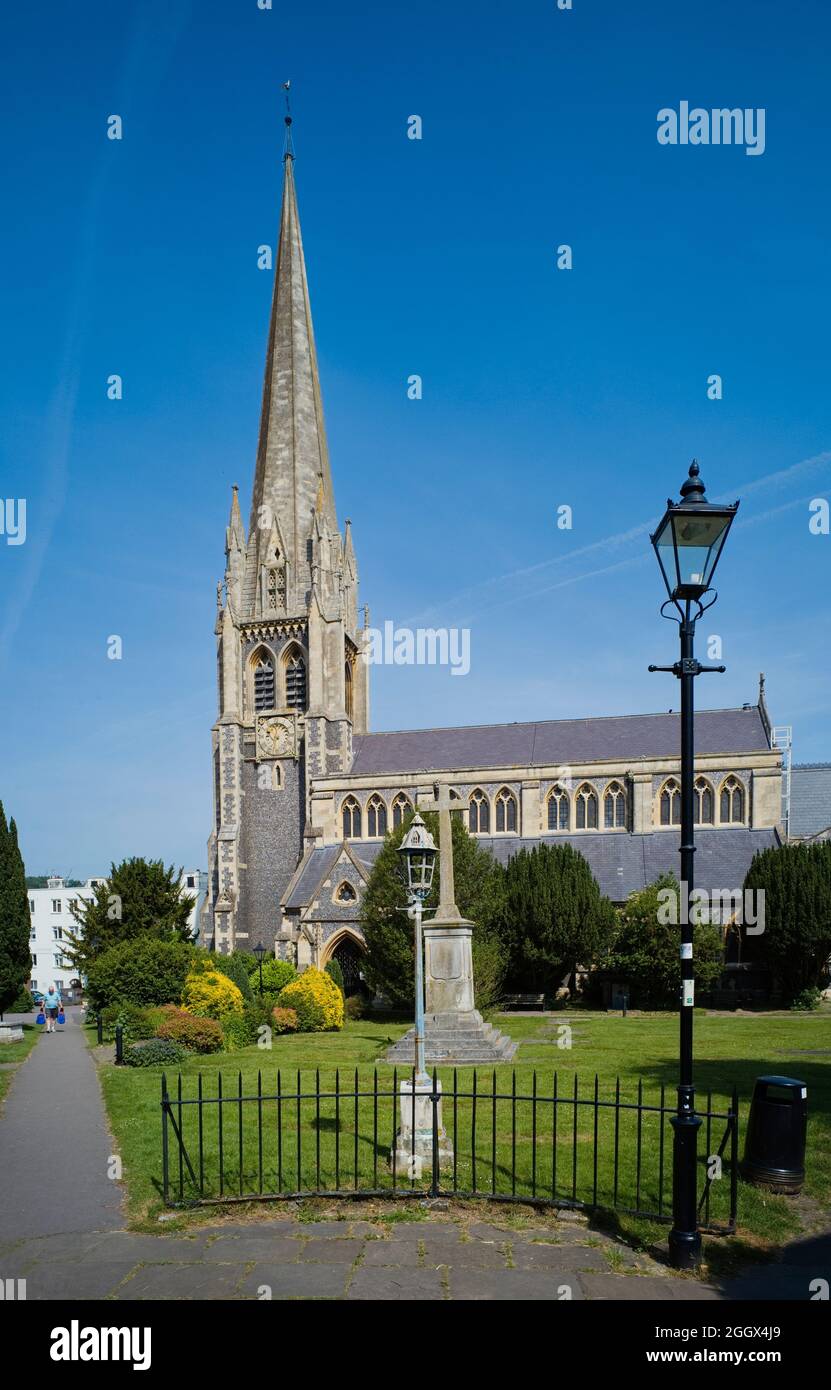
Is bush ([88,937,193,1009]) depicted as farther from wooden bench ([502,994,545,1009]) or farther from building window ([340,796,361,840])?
building window ([340,796,361,840])

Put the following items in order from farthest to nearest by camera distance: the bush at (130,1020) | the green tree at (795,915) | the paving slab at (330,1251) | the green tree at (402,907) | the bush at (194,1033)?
the green tree at (795,915), the green tree at (402,907), the bush at (130,1020), the bush at (194,1033), the paving slab at (330,1251)

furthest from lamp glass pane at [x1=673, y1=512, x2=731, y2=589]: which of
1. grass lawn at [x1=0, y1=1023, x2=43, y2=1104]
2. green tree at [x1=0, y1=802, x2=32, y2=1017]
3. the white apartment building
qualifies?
the white apartment building

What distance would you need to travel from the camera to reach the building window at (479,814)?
48938mm

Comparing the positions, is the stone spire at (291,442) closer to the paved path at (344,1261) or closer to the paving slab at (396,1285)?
the paved path at (344,1261)

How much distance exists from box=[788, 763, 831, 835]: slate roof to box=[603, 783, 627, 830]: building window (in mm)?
16526

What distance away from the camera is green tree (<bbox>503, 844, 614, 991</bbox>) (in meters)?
37.6

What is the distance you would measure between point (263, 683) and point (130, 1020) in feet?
95.8

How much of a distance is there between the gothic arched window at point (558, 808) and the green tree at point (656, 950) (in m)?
10.0

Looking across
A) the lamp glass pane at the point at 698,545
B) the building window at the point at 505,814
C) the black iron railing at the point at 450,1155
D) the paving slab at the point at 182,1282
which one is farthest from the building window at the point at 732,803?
the paving slab at the point at 182,1282

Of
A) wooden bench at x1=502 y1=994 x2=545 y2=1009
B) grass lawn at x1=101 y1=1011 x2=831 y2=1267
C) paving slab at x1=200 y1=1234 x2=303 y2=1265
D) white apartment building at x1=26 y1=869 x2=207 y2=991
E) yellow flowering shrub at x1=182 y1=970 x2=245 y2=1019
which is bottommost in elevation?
white apartment building at x1=26 y1=869 x2=207 y2=991

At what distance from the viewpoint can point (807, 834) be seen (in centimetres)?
5644

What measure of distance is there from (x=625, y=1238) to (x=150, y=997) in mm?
24563
